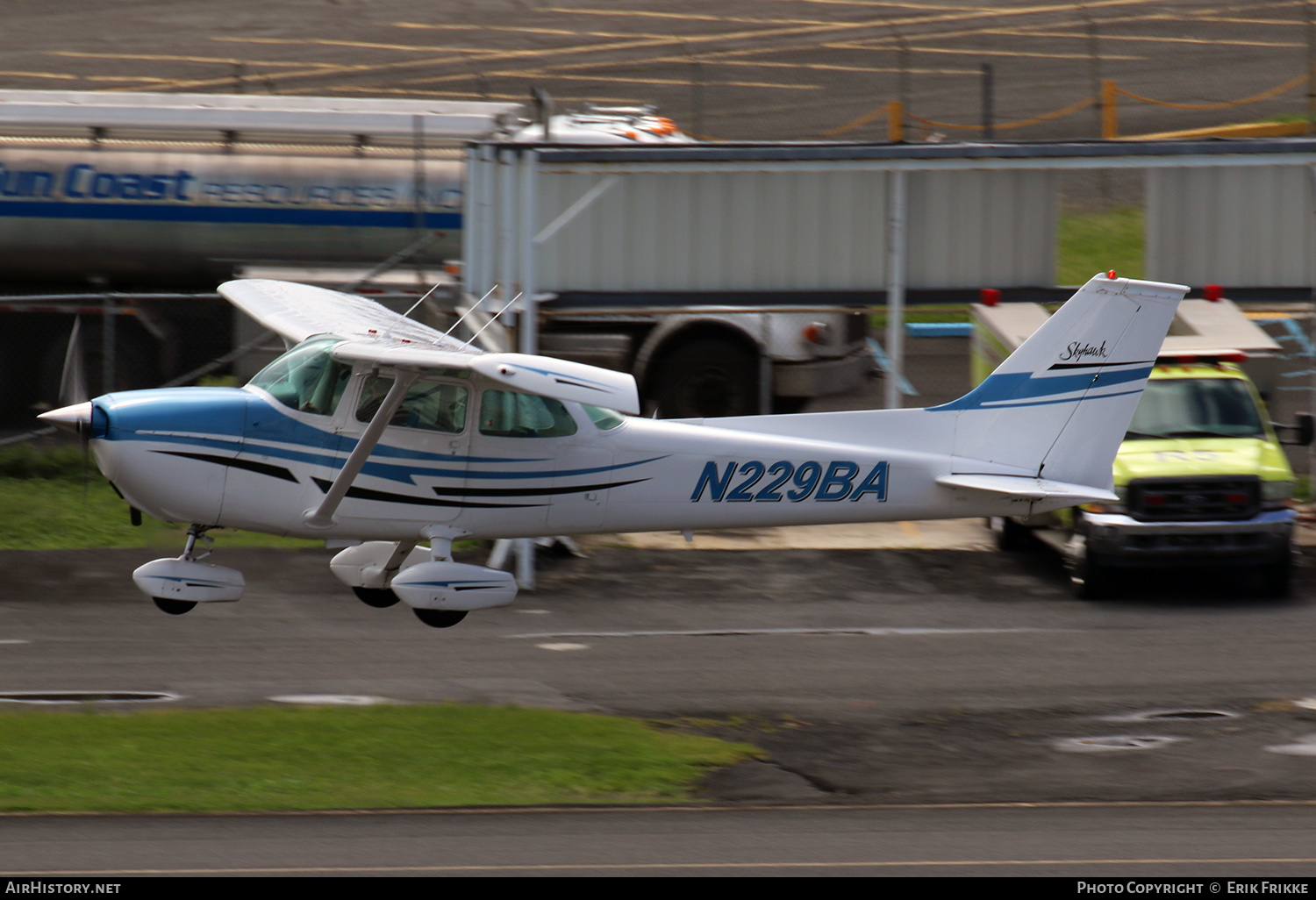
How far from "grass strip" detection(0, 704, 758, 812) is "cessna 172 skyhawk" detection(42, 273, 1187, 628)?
1.54 m

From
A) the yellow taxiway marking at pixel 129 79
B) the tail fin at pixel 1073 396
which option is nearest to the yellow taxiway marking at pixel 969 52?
the yellow taxiway marking at pixel 129 79

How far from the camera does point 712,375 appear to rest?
18875 millimetres

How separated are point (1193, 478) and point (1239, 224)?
4.52 m

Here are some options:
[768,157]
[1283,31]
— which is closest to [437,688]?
[768,157]

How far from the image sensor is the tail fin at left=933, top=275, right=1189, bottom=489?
11211 millimetres

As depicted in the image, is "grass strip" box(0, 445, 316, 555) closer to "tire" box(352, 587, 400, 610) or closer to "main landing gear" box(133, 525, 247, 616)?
"tire" box(352, 587, 400, 610)

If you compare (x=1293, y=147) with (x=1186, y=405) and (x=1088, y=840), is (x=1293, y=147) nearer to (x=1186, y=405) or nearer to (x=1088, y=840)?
(x=1186, y=405)

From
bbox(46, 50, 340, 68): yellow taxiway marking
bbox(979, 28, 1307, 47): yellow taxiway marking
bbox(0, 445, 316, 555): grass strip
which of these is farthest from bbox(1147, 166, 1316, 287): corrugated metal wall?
bbox(46, 50, 340, 68): yellow taxiway marking

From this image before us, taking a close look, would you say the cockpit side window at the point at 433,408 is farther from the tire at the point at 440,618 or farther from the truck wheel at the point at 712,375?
the truck wheel at the point at 712,375

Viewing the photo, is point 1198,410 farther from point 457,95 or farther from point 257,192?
point 457,95

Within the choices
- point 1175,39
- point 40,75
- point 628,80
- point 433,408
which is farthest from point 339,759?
point 1175,39

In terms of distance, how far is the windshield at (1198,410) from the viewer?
1619 centimetres

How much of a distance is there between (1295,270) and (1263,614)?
5.02 meters

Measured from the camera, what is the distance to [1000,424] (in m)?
11.4
